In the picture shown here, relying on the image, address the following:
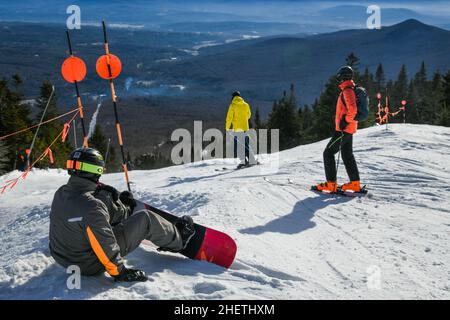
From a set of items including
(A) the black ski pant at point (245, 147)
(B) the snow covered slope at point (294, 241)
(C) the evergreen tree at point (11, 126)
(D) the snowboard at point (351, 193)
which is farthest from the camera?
(C) the evergreen tree at point (11, 126)

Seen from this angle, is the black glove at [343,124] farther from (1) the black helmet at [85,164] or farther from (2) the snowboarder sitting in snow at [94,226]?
(1) the black helmet at [85,164]

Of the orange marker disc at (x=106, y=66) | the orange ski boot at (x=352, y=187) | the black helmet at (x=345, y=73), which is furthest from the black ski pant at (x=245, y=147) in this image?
the orange marker disc at (x=106, y=66)

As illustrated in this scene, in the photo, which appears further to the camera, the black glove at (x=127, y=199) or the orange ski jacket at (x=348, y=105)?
the orange ski jacket at (x=348, y=105)

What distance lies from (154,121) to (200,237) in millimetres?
172157

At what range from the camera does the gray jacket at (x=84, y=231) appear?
4578 mm

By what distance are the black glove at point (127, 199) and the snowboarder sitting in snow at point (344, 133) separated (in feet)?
14.7

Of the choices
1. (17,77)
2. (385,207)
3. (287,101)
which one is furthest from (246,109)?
(287,101)

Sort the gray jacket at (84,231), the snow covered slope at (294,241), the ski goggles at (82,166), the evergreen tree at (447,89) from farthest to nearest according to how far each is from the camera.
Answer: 1. the evergreen tree at (447,89)
2. the snow covered slope at (294,241)
3. the ski goggles at (82,166)
4. the gray jacket at (84,231)

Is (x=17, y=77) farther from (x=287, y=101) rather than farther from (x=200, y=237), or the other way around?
(x=200, y=237)

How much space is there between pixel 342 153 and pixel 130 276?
5268mm

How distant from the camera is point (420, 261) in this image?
5980mm

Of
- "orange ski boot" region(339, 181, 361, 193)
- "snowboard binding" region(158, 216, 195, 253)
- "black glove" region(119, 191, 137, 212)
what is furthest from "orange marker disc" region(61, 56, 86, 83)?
"orange ski boot" region(339, 181, 361, 193)

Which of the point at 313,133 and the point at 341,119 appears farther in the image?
the point at 313,133
